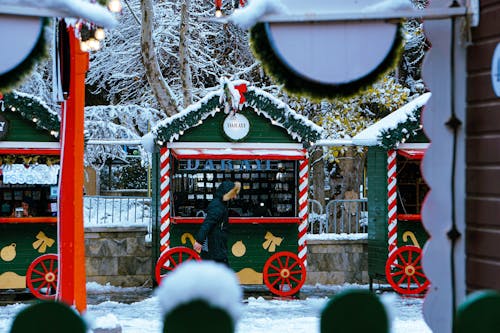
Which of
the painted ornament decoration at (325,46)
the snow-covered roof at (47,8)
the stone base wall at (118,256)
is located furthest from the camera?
the stone base wall at (118,256)

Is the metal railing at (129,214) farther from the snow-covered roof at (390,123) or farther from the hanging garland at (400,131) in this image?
the hanging garland at (400,131)

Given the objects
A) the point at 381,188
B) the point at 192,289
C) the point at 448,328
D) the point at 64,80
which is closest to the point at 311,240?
the point at 381,188

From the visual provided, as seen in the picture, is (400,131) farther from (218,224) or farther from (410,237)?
(218,224)

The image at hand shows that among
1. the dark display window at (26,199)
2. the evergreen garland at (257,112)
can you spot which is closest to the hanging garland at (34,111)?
the dark display window at (26,199)

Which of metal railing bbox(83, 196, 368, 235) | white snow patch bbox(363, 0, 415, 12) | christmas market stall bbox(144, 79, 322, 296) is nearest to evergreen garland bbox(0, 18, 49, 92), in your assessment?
white snow patch bbox(363, 0, 415, 12)

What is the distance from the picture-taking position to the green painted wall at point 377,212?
14.0 metres

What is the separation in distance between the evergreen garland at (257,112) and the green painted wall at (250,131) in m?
0.10

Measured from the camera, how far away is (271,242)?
14.1m

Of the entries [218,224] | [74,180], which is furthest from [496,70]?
[218,224]

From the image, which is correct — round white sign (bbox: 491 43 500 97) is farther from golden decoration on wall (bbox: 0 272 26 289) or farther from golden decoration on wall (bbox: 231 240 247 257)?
golden decoration on wall (bbox: 0 272 26 289)

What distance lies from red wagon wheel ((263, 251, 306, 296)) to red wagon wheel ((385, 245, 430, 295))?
146 cm

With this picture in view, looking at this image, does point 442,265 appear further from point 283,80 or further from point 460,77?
point 283,80

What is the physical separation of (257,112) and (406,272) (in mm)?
3588

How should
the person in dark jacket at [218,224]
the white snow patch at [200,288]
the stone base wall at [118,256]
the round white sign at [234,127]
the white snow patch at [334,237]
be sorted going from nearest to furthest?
the white snow patch at [200,288] → the person in dark jacket at [218,224] → the round white sign at [234,127] → the stone base wall at [118,256] → the white snow patch at [334,237]
